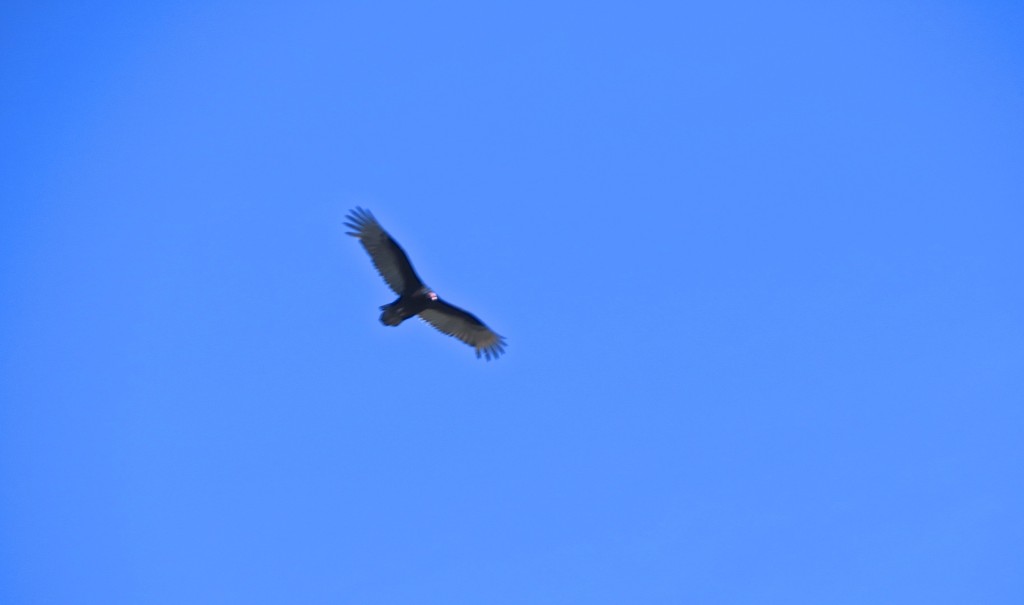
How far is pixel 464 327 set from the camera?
2569 centimetres

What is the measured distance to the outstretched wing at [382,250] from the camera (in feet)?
78.8

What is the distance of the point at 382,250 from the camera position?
24.1 meters

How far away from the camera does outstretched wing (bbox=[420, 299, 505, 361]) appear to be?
25.3 m

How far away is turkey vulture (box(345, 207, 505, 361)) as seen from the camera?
24.0 m

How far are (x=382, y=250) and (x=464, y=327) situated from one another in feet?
9.85

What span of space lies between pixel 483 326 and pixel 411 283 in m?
2.30

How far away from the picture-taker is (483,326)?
2566 cm

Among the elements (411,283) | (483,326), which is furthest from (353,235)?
(483,326)

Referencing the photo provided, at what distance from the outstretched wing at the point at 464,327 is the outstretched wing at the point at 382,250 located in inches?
46.2

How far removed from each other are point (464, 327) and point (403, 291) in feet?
6.48

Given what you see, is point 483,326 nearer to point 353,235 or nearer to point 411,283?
point 411,283

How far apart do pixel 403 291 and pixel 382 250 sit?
1128 mm

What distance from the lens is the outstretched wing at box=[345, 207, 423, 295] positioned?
78.8 ft

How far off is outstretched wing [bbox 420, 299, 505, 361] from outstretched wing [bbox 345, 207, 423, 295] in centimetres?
117
